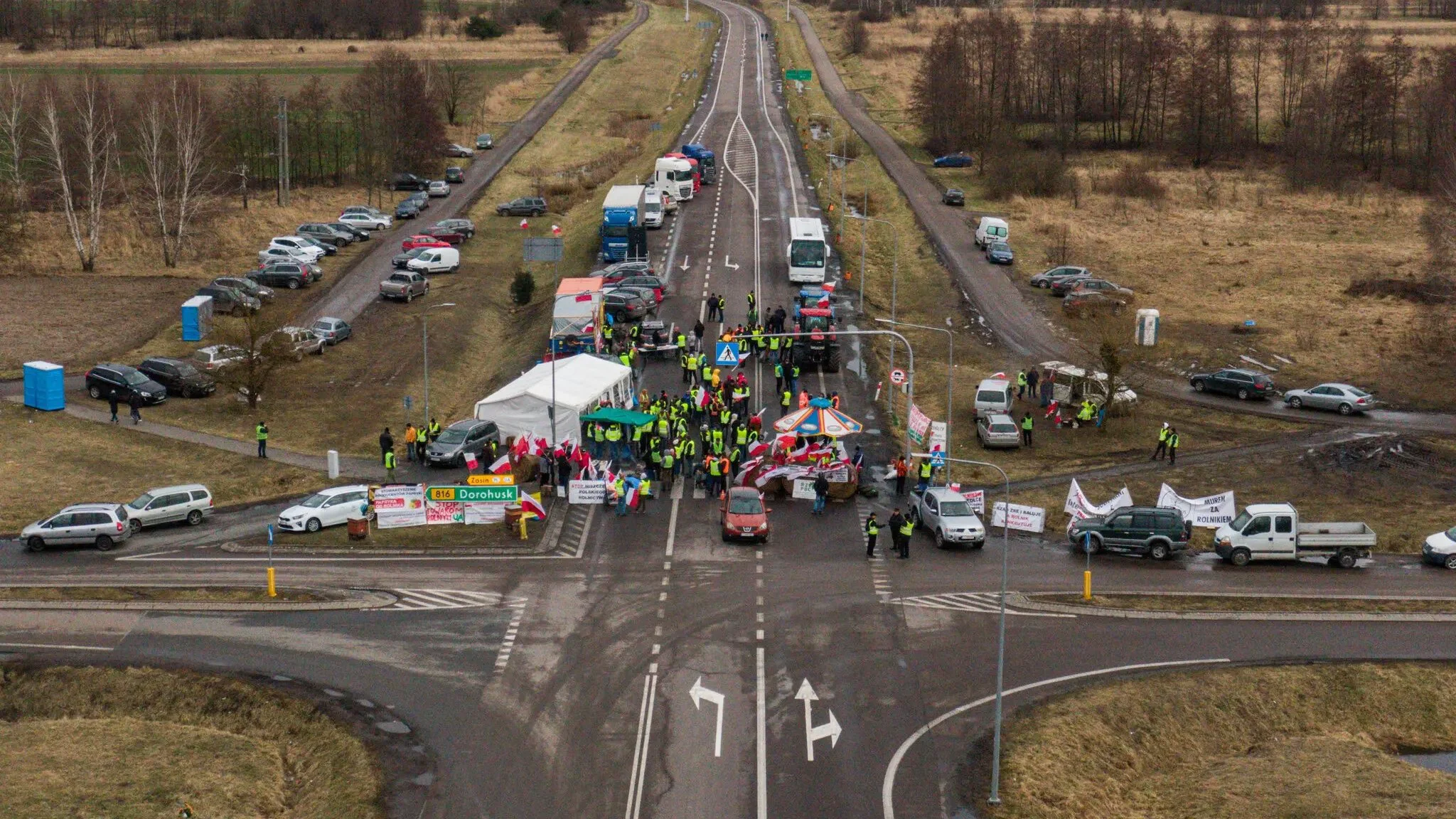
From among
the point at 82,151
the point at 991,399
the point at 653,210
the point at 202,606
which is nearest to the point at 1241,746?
the point at 991,399

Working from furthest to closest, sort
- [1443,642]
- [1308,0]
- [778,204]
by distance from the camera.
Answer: [1308,0], [778,204], [1443,642]

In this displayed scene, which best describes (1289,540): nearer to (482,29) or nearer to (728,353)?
(728,353)

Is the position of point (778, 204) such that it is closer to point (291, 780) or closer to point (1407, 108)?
point (1407, 108)

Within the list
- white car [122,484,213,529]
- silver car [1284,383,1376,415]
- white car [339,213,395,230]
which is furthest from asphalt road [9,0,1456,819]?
white car [339,213,395,230]

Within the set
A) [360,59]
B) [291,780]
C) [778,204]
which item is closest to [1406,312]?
[778,204]

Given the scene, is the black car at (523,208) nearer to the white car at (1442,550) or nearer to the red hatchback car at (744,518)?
the red hatchback car at (744,518)

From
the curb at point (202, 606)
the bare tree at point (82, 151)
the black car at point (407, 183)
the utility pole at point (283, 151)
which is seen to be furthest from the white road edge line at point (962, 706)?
the black car at point (407, 183)

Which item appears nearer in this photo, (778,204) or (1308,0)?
(778,204)
